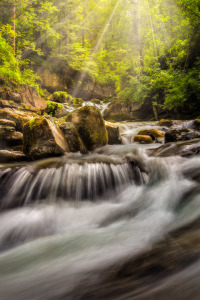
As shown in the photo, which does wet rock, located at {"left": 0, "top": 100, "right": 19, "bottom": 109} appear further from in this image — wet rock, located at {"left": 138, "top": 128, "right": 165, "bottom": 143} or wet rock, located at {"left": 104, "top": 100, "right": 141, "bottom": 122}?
wet rock, located at {"left": 138, "top": 128, "right": 165, "bottom": 143}

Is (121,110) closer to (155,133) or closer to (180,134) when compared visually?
(155,133)

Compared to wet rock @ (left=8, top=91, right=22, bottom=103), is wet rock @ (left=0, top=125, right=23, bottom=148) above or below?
below

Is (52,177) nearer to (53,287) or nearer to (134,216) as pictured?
(134,216)

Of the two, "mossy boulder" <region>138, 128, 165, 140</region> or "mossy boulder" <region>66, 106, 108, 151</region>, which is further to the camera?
"mossy boulder" <region>138, 128, 165, 140</region>

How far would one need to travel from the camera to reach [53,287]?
156 centimetres

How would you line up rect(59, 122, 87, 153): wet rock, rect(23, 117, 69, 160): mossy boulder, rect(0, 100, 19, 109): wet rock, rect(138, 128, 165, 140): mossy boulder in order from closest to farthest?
rect(23, 117, 69, 160): mossy boulder < rect(59, 122, 87, 153): wet rock < rect(138, 128, 165, 140): mossy boulder < rect(0, 100, 19, 109): wet rock

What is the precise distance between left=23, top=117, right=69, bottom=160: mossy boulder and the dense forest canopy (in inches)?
284

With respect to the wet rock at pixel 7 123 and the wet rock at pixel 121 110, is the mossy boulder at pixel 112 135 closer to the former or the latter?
the wet rock at pixel 7 123

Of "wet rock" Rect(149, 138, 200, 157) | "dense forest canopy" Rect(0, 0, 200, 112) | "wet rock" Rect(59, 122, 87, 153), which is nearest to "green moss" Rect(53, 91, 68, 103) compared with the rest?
"dense forest canopy" Rect(0, 0, 200, 112)

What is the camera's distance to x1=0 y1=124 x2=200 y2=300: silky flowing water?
140 centimetres

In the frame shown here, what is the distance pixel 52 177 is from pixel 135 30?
57.0ft

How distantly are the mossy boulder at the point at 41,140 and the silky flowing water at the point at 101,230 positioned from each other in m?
0.87

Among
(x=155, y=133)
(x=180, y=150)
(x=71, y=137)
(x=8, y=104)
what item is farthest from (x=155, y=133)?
(x=8, y=104)

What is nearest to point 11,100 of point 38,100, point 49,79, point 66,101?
point 38,100
